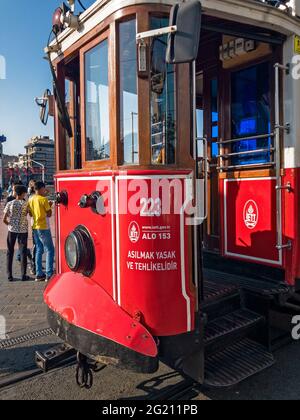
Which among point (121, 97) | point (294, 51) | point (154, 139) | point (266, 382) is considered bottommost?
point (266, 382)

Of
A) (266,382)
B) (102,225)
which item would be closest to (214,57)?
(102,225)

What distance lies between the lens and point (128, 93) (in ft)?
8.29

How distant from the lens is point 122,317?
244 cm

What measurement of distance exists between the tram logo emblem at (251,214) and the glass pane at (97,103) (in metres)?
1.77

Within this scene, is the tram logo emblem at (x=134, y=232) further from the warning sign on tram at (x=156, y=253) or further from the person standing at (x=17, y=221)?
the person standing at (x=17, y=221)

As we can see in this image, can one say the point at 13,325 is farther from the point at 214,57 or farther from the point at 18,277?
the point at 214,57

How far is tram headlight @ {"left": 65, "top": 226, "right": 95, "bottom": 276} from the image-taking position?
9.03 ft

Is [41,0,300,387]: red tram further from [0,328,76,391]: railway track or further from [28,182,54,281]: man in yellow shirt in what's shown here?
[28,182,54,281]: man in yellow shirt

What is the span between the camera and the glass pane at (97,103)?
2709 mm

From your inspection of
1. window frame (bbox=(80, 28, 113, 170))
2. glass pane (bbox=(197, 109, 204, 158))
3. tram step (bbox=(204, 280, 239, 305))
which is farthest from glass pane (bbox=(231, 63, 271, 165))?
window frame (bbox=(80, 28, 113, 170))

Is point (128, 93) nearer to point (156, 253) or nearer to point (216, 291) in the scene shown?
point (156, 253)

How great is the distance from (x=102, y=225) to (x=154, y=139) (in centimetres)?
72

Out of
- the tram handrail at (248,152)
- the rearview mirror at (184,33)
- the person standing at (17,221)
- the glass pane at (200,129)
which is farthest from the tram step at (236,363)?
the person standing at (17,221)

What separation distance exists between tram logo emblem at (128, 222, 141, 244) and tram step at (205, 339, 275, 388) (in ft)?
3.54
